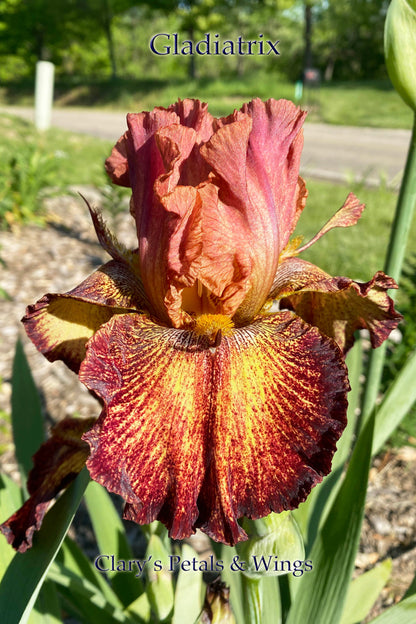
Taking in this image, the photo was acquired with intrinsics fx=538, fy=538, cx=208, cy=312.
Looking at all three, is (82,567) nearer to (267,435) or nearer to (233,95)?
(267,435)

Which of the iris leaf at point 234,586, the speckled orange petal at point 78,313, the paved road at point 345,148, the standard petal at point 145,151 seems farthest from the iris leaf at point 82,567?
the paved road at point 345,148

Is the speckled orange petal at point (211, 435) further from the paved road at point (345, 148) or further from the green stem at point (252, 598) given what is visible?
the paved road at point (345, 148)

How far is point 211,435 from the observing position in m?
0.59

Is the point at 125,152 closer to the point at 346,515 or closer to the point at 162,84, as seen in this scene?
the point at 346,515

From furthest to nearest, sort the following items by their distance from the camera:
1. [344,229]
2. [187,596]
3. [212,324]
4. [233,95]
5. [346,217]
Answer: [233,95], [344,229], [187,596], [346,217], [212,324]

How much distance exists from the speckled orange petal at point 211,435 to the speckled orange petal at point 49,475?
0.68 feet

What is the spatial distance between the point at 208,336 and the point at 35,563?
0.36 meters

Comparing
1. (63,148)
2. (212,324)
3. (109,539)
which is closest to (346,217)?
(212,324)

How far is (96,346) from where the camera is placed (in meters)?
0.61

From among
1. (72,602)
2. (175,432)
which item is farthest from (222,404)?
(72,602)

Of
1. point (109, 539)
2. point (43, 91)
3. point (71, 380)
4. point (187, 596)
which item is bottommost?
point (71, 380)

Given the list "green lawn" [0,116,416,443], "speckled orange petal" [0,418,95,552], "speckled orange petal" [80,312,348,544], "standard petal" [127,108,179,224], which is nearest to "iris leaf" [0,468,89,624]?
"speckled orange petal" [0,418,95,552]

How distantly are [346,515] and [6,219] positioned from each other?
12.6ft

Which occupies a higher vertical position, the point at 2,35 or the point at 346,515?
the point at 2,35
